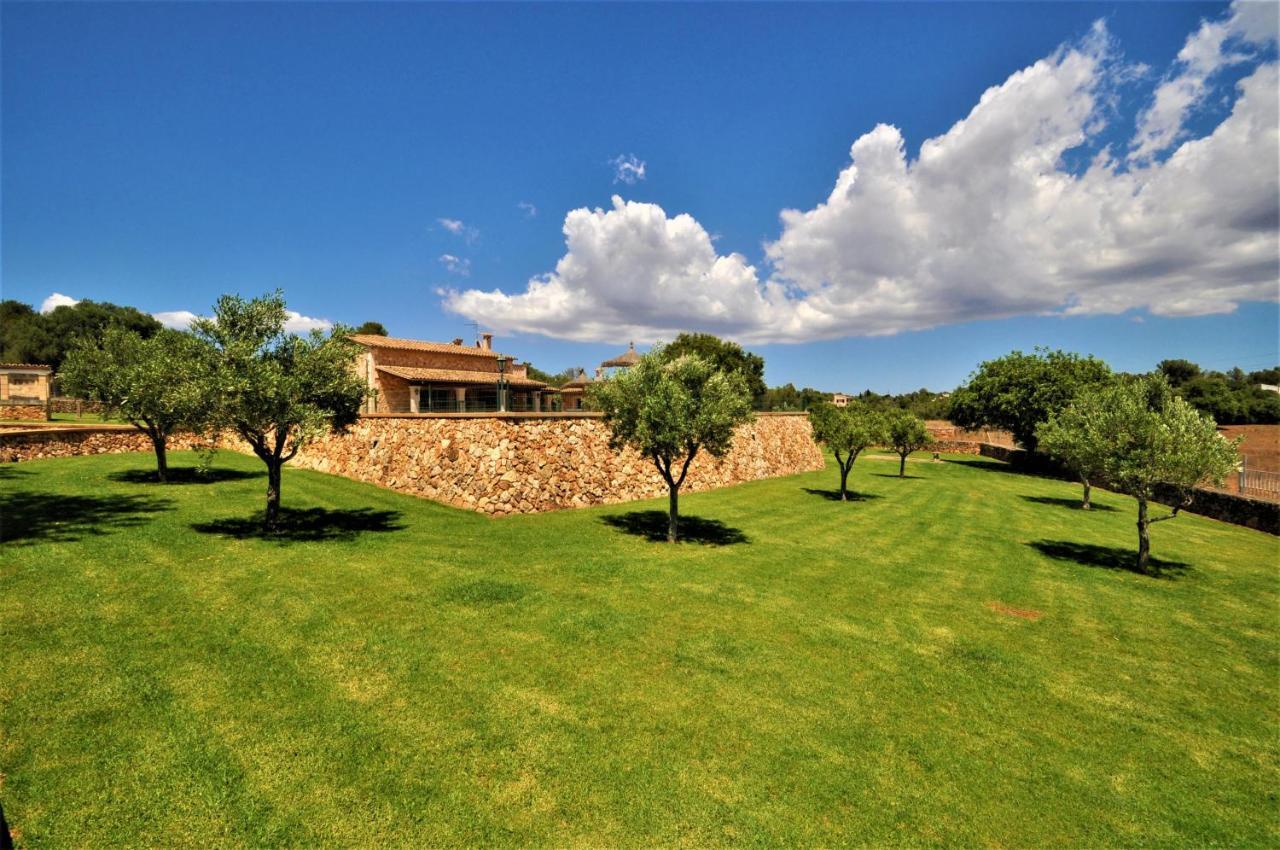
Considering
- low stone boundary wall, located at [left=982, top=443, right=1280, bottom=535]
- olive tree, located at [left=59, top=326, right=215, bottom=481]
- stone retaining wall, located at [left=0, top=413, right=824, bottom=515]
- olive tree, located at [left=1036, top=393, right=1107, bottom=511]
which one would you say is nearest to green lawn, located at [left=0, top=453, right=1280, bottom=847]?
olive tree, located at [left=59, top=326, right=215, bottom=481]

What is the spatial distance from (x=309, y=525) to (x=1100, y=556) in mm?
34373

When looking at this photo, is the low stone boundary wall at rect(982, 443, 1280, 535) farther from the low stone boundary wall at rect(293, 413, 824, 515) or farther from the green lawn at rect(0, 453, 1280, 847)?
the low stone boundary wall at rect(293, 413, 824, 515)

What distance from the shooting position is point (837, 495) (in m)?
39.3

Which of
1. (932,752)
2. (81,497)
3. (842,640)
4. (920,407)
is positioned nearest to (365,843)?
(932,752)

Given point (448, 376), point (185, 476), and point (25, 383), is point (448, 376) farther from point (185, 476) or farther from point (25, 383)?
point (25, 383)

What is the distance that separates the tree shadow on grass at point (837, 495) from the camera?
37.6 metres

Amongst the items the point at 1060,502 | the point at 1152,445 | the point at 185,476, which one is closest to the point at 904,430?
the point at 1060,502

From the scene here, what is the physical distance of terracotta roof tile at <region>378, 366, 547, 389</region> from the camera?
136 ft

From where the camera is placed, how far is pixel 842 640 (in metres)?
14.4

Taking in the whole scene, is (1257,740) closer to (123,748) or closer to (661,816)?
(661,816)

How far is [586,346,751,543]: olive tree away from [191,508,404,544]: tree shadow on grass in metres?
10.6

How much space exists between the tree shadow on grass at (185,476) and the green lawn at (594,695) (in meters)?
5.30

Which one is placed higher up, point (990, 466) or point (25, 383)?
point (25, 383)

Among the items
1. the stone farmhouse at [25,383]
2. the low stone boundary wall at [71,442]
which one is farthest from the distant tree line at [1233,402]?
the stone farmhouse at [25,383]
